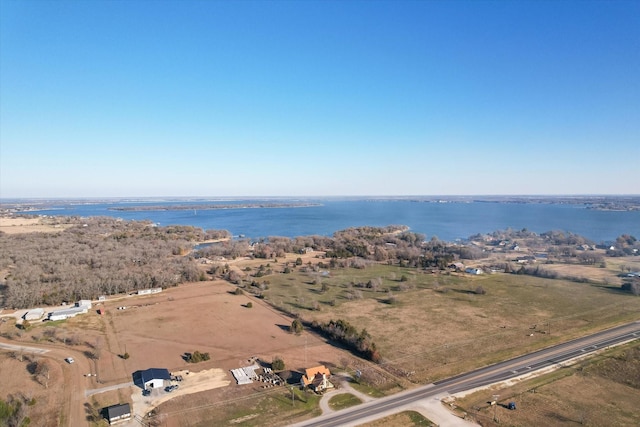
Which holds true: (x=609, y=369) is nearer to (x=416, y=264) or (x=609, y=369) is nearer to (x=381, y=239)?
(x=416, y=264)

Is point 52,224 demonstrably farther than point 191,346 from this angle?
Yes

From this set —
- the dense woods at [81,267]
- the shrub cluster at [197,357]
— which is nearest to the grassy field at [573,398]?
the shrub cluster at [197,357]

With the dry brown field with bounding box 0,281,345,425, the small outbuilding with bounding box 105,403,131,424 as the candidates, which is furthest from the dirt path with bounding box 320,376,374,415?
the small outbuilding with bounding box 105,403,131,424

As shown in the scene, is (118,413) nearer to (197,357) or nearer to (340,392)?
(197,357)

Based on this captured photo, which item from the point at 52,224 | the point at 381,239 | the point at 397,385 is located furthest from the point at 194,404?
the point at 52,224

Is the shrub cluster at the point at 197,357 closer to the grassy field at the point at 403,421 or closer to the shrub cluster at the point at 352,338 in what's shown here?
the shrub cluster at the point at 352,338
